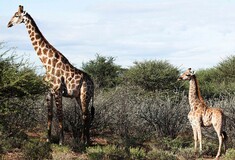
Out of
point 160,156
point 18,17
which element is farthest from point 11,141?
point 160,156

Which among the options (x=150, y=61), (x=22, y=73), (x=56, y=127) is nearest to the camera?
(x=22, y=73)

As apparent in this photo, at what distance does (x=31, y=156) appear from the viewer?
12.8m

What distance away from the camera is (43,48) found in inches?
624

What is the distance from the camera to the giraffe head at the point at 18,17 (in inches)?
613

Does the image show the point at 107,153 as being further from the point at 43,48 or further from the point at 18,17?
the point at 18,17

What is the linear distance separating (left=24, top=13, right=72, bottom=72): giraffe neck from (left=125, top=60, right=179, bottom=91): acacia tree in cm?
1165

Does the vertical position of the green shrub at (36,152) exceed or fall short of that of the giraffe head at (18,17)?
it falls short

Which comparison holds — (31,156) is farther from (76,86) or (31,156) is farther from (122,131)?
(122,131)

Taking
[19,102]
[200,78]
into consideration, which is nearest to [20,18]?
[19,102]

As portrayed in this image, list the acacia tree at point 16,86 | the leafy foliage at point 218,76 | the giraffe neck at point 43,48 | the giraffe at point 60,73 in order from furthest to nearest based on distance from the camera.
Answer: the leafy foliage at point 218,76 → the giraffe neck at point 43,48 → the giraffe at point 60,73 → the acacia tree at point 16,86

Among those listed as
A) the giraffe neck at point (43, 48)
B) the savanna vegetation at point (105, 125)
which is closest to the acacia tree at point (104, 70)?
the savanna vegetation at point (105, 125)

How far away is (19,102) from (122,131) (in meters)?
5.47

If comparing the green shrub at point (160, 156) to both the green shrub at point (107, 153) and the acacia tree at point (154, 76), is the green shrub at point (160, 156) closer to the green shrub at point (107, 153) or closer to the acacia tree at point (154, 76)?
the green shrub at point (107, 153)

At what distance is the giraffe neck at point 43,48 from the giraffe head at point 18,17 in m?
0.13
